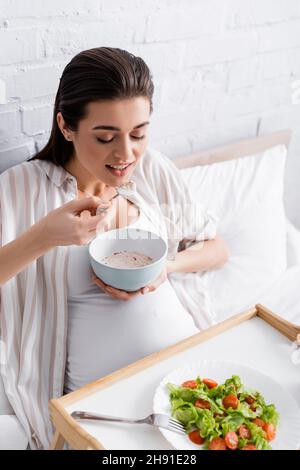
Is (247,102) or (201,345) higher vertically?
(247,102)

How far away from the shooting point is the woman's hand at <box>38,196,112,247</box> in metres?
1.09

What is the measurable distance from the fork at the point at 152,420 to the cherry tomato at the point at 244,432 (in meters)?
0.09

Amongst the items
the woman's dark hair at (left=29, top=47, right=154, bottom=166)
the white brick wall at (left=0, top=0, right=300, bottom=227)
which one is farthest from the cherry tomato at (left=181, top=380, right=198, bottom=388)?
the white brick wall at (left=0, top=0, right=300, bottom=227)

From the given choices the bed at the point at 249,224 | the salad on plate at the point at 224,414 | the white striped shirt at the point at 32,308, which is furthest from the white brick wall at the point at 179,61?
the salad on plate at the point at 224,414

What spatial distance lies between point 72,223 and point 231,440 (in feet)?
1.58

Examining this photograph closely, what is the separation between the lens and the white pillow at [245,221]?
162cm

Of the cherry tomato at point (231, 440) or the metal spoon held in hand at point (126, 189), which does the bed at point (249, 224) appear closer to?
the metal spoon held in hand at point (126, 189)

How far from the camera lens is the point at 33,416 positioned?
1.24 meters

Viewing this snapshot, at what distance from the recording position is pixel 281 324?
3.89 ft

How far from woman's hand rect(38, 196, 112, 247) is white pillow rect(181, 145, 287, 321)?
0.59 meters

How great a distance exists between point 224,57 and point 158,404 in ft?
4.03

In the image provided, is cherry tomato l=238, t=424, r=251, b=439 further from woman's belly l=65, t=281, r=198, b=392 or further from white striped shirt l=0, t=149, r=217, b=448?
white striped shirt l=0, t=149, r=217, b=448
